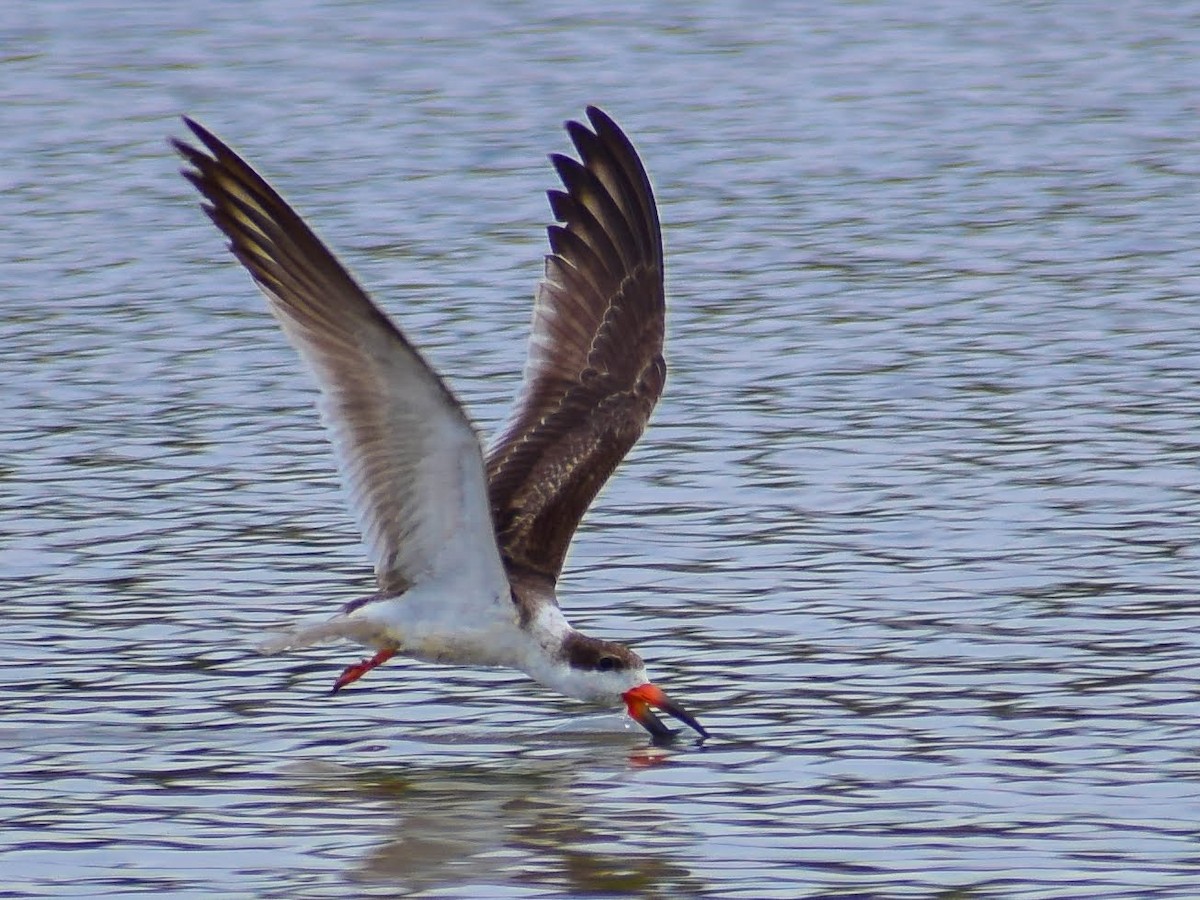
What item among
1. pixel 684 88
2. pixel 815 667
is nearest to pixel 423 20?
pixel 684 88

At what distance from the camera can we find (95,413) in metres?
12.5

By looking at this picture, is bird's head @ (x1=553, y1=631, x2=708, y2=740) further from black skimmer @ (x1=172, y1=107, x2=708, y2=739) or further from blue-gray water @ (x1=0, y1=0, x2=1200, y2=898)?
blue-gray water @ (x1=0, y1=0, x2=1200, y2=898)

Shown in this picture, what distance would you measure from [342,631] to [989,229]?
8.48m

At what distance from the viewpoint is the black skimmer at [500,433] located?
7.54m

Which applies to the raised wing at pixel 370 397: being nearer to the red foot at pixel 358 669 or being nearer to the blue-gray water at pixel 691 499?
the red foot at pixel 358 669

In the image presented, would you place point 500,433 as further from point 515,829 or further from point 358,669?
point 515,829

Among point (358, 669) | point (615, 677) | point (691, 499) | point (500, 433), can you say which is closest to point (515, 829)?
point (615, 677)

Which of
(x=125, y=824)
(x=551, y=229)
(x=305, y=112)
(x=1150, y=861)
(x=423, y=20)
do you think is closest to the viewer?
(x=1150, y=861)

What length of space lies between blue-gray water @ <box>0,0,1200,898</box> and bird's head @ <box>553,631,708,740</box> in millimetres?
169

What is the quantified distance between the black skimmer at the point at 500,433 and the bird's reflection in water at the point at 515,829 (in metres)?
0.44

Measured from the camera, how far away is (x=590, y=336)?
985cm

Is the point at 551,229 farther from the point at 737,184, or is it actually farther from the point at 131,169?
the point at 131,169

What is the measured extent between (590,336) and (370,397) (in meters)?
2.21

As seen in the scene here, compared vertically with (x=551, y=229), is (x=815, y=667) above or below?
below
